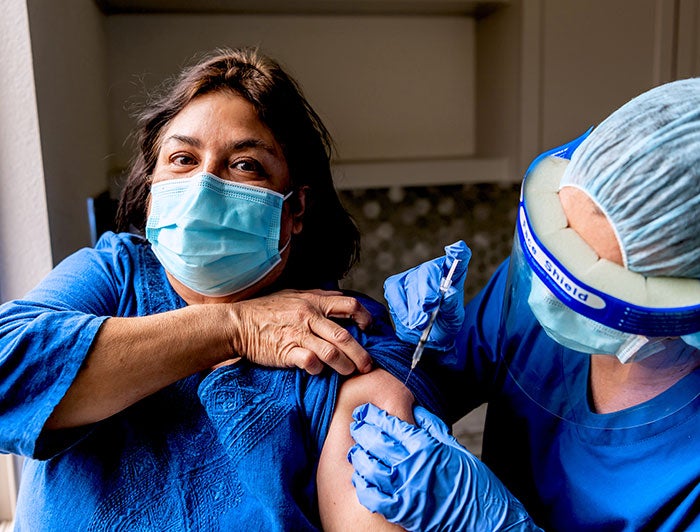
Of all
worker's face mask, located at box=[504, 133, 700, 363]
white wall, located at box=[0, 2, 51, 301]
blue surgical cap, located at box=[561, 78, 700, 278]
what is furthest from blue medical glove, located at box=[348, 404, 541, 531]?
white wall, located at box=[0, 2, 51, 301]

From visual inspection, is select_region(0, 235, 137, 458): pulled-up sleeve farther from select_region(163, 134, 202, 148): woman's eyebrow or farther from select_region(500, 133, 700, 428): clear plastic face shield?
select_region(500, 133, 700, 428): clear plastic face shield

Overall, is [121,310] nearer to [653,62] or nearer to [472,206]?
[472,206]

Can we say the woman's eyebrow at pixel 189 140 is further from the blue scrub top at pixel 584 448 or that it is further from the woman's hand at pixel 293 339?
the blue scrub top at pixel 584 448

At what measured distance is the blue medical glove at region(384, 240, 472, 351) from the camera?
1.13m

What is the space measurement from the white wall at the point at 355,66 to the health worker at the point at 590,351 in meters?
1.47

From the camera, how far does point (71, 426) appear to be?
3.30 feet

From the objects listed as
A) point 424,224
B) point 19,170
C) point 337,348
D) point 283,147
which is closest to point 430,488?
point 337,348

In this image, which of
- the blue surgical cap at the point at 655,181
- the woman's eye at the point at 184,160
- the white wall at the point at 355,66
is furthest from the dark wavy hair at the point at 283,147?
the white wall at the point at 355,66

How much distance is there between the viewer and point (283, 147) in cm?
131

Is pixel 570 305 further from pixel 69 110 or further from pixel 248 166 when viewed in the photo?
pixel 69 110

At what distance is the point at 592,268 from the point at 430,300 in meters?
0.34

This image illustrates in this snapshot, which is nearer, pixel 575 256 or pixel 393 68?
pixel 575 256

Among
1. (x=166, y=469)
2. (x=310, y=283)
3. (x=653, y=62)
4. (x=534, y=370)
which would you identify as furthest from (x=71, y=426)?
(x=653, y=62)

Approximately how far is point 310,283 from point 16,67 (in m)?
0.79
